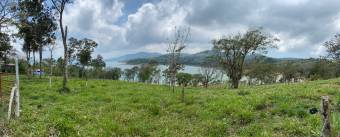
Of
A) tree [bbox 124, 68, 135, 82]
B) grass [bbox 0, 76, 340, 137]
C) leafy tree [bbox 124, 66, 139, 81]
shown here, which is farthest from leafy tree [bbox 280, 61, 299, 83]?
grass [bbox 0, 76, 340, 137]

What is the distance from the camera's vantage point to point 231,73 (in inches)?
2729

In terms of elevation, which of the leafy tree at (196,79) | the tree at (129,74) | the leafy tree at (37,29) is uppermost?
the leafy tree at (37,29)

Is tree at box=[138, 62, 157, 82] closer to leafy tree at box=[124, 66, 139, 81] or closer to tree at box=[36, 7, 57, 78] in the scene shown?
leafy tree at box=[124, 66, 139, 81]

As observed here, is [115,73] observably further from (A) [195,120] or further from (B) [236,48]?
(A) [195,120]

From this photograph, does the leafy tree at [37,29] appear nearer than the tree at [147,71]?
Yes

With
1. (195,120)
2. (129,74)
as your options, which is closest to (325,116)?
(195,120)

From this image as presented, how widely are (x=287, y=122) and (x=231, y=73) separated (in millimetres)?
57165

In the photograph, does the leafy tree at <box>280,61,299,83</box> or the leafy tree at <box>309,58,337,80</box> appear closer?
the leafy tree at <box>309,58,337,80</box>

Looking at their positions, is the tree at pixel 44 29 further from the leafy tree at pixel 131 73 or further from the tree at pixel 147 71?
the leafy tree at pixel 131 73

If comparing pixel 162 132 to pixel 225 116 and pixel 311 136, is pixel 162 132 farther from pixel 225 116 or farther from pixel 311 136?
pixel 311 136

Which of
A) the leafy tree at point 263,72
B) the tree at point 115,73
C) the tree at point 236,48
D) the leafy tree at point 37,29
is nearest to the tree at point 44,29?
the leafy tree at point 37,29

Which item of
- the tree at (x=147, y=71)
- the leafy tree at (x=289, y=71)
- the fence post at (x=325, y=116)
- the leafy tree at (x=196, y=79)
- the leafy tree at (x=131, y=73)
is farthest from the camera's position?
the leafy tree at (x=131, y=73)

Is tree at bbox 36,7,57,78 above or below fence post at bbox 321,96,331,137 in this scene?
above

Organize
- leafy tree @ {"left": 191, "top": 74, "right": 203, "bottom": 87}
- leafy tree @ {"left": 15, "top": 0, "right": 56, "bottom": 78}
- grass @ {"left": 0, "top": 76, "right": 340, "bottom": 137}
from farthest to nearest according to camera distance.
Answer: leafy tree @ {"left": 191, "top": 74, "right": 203, "bottom": 87} < leafy tree @ {"left": 15, "top": 0, "right": 56, "bottom": 78} < grass @ {"left": 0, "top": 76, "right": 340, "bottom": 137}
